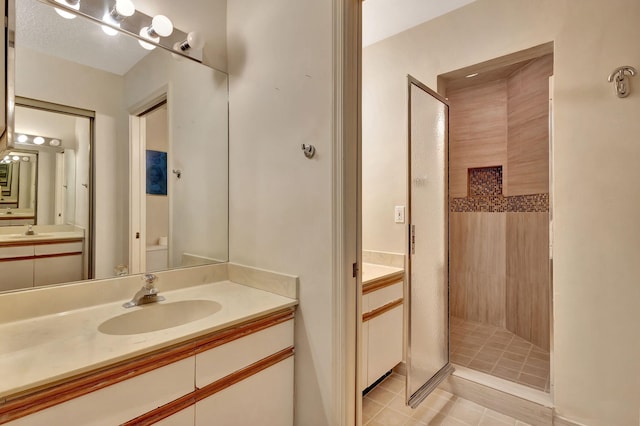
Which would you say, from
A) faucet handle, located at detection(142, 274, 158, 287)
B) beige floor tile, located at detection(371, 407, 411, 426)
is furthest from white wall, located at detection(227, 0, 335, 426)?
beige floor tile, located at detection(371, 407, 411, 426)

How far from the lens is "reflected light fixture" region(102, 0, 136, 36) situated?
1.29m

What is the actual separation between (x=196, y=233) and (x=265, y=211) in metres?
0.47

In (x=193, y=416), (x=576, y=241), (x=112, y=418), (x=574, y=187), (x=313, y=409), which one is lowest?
(x=313, y=409)

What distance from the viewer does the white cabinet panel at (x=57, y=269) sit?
3.91 ft

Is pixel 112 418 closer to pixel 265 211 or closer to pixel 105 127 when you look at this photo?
pixel 265 211

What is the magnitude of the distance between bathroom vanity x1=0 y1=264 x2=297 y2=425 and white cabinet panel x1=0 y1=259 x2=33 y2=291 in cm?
6

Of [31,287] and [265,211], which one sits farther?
[265,211]

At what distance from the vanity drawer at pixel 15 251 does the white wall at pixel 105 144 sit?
22 cm

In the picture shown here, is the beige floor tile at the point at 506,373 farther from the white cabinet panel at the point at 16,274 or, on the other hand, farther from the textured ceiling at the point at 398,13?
the white cabinet panel at the point at 16,274

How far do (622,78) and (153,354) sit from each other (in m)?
2.26

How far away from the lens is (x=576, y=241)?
1576 millimetres

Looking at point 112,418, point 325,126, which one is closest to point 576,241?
point 325,126

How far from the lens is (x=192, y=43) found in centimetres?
148

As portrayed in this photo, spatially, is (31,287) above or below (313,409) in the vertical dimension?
above
